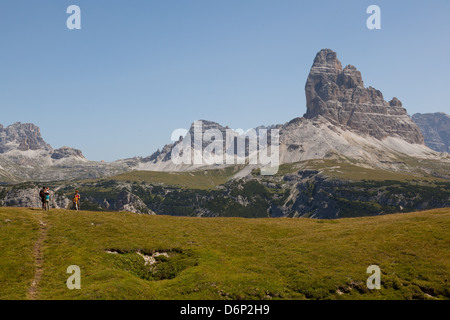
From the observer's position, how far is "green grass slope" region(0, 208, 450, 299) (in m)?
35.1

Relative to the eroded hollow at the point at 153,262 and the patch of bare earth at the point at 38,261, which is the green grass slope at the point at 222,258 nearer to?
the eroded hollow at the point at 153,262

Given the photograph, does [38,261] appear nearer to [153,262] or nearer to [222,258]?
[153,262]

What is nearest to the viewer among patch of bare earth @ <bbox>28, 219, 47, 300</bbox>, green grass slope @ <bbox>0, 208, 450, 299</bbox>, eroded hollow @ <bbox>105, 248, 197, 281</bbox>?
patch of bare earth @ <bbox>28, 219, 47, 300</bbox>

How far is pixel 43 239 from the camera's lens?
4816 cm

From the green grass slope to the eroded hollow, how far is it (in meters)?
0.14

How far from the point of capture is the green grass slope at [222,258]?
35125mm

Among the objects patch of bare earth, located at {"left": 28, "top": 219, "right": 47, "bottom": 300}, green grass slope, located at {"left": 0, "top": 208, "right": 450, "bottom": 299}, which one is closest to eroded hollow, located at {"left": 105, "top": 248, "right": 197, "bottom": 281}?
Result: green grass slope, located at {"left": 0, "top": 208, "right": 450, "bottom": 299}

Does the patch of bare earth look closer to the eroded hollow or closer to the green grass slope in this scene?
the green grass slope

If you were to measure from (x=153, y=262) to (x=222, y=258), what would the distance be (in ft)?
30.4

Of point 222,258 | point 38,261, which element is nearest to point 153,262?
point 222,258

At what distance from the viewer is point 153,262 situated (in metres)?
45.4

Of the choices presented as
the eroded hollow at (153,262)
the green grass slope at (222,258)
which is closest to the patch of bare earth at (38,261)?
the green grass slope at (222,258)
